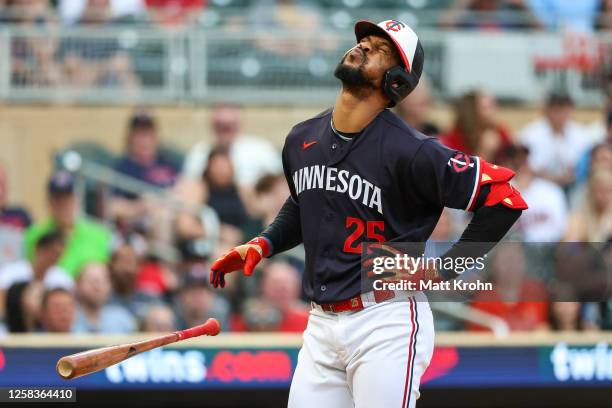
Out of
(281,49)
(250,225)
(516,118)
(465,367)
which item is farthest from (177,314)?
(516,118)

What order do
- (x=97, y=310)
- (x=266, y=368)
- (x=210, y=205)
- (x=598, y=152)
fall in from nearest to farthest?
(x=266, y=368)
(x=97, y=310)
(x=210, y=205)
(x=598, y=152)

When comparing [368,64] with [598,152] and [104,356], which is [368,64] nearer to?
[104,356]

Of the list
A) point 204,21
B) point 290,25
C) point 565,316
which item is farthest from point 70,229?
point 565,316

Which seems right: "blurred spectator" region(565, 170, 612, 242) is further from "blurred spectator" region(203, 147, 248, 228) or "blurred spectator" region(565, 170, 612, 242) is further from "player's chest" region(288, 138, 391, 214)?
"player's chest" region(288, 138, 391, 214)

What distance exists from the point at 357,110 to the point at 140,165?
489 centimetres

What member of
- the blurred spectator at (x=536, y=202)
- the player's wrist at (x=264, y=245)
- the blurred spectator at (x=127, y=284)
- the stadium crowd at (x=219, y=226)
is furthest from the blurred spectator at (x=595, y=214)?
the player's wrist at (x=264, y=245)

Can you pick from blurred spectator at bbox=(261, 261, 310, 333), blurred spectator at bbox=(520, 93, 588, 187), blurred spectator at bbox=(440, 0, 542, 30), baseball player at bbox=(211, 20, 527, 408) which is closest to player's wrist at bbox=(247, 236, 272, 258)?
baseball player at bbox=(211, 20, 527, 408)

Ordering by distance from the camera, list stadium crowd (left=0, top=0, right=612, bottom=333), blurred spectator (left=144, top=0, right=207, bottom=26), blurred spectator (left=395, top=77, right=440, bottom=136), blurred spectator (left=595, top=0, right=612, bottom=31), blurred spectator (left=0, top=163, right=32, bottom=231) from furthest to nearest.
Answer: blurred spectator (left=595, top=0, right=612, bottom=31) < blurred spectator (left=144, top=0, right=207, bottom=26) < blurred spectator (left=395, top=77, right=440, bottom=136) < blurred spectator (left=0, top=163, right=32, bottom=231) < stadium crowd (left=0, top=0, right=612, bottom=333)

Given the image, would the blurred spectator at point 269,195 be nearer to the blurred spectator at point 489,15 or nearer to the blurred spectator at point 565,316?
the blurred spectator at point 565,316

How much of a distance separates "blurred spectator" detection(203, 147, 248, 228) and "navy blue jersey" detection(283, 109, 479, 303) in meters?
4.20

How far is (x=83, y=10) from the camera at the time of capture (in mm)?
9391

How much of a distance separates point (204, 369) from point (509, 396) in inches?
67.9

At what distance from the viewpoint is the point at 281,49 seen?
9.30 meters

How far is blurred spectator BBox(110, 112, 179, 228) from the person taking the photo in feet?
28.1
